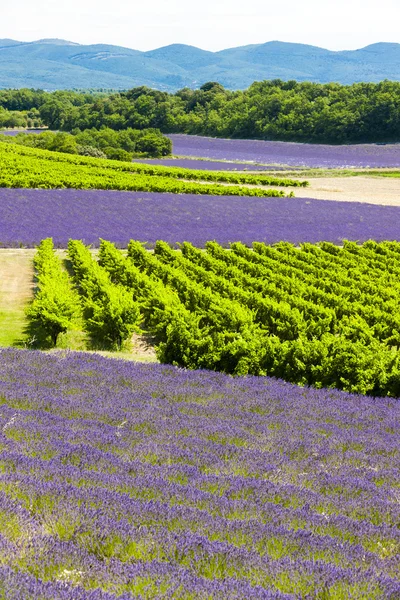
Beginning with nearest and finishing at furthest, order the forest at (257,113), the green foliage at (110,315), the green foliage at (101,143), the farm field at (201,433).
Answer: the farm field at (201,433), the green foliage at (110,315), the green foliage at (101,143), the forest at (257,113)

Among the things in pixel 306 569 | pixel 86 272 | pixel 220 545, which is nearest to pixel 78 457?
pixel 220 545

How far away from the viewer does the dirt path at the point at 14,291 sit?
1711cm

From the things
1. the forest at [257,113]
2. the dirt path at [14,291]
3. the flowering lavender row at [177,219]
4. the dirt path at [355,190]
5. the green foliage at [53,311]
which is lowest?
the dirt path at [14,291]

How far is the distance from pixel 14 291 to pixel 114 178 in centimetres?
3263

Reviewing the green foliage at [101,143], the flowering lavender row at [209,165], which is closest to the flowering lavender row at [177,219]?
the flowering lavender row at [209,165]

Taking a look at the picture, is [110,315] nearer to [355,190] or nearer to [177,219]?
[177,219]

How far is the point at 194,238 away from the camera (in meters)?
31.1

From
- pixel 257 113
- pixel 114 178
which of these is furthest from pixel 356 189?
pixel 257 113

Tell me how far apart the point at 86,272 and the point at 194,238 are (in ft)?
32.6

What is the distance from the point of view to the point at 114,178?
52.8 metres

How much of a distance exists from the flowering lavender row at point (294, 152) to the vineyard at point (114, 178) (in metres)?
20.2

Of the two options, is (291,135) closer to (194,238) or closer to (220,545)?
(194,238)

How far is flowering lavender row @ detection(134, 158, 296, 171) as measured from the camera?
73.3m

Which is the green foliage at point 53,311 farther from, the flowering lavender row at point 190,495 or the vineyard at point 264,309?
the flowering lavender row at point 190,495
